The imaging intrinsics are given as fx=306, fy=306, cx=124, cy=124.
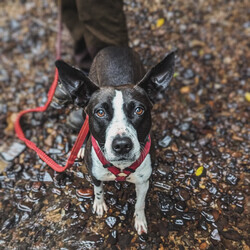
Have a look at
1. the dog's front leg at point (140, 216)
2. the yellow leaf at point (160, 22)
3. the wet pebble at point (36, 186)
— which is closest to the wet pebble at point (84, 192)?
the wet pebble at point (36, 186)

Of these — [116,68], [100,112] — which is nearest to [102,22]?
[116,68]

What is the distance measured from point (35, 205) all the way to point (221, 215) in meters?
2.59

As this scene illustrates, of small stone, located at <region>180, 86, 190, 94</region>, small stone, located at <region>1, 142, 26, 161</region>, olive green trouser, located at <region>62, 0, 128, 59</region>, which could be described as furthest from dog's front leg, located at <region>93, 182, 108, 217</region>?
small stone, located at <region>180, 86, 190, 94</region>

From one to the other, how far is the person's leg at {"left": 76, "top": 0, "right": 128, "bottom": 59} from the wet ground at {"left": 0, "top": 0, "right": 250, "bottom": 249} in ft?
4.07

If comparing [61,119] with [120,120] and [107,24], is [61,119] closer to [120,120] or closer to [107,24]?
[107,24]

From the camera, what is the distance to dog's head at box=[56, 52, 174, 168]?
294 cm

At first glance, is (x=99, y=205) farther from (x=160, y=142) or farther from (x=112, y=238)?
(x=160, y=142)

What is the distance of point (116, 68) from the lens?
13.8ft

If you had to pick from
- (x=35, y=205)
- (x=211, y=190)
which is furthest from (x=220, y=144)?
(x=35, y=205)

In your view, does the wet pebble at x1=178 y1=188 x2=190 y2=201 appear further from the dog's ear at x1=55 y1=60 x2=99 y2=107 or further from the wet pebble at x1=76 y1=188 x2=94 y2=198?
the dog's ear at x1=55 y1=60 x2=99 y2=107

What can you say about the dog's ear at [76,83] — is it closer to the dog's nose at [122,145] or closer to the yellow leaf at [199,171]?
the dog's nose at [122,145]

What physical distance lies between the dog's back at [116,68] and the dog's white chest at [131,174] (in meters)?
1.08

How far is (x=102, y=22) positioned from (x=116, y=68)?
1.16m

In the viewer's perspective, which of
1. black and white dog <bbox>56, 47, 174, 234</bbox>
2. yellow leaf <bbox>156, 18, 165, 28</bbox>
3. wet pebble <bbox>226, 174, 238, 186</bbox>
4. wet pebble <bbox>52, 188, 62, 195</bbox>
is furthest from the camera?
yellow leaf <bbox>156, 18, 165, 28</bbox>
